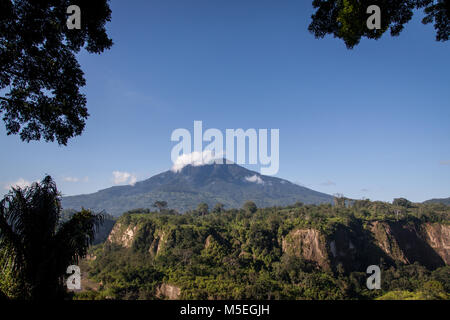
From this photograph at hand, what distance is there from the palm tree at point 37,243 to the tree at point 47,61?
1.71 meters

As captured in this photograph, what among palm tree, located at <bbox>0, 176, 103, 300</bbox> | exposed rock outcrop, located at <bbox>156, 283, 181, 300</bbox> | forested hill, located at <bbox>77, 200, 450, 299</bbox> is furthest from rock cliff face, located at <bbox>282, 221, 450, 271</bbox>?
palm tree, located at <bbox>0, 176, 103, 300</bbox>

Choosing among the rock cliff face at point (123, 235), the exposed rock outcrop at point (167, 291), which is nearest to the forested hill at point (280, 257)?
the exposed rock outcrop at point (167, 291)

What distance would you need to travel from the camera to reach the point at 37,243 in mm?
4125

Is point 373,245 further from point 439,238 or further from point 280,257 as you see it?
point 280,257

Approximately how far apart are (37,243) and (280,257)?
162 feet

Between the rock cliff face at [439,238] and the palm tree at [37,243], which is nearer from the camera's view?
the palm tree at [37,243]

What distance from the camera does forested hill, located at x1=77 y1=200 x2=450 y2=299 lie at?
34.3m

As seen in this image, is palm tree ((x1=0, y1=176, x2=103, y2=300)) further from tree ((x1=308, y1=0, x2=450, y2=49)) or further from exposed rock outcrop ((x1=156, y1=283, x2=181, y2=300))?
exposed rock outcrop ((x1=156, y1=283, x2=181, y2=300))

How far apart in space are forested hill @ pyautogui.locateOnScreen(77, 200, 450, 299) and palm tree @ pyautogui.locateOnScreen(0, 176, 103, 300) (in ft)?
99.0

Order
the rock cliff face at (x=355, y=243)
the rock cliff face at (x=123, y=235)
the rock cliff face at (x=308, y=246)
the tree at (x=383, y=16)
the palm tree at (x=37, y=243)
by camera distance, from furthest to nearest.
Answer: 1. the rock cliff face at (x=123, y=235)
2. the rock cliff face at (x=355, y=243)
3. the rock cliff face at (x=308, y=246)
4. the tree at (x=383, y=16)
5. the palm tree at (x=37, y=243)

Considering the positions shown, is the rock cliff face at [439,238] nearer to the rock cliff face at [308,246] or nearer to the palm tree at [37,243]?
the rock cliff face at [308,246]

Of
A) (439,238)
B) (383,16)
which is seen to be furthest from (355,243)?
(383,16)

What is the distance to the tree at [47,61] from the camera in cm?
465
